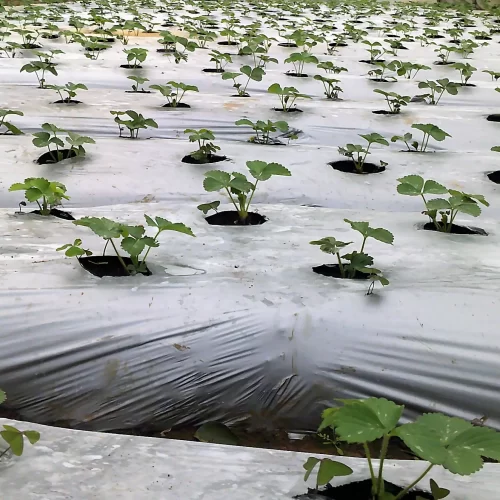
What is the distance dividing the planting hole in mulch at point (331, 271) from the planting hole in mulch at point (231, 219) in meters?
0.31

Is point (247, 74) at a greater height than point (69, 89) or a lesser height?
greater

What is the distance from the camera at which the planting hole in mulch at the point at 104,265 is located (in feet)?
3.80

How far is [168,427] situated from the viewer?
0.98 metres

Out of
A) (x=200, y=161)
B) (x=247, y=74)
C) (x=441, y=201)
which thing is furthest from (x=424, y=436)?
(x=247, y=74)

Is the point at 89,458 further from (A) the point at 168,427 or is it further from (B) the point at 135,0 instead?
(B) the point at 135,0

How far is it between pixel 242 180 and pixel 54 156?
2.62 feet

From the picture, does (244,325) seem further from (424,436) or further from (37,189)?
(37,189)

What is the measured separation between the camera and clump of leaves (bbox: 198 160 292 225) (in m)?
1.36

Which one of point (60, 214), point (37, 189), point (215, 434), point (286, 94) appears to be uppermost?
point (286, 94)

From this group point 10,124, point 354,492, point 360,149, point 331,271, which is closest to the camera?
point 354,492

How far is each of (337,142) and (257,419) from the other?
1.56 meters

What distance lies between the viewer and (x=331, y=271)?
121 cm

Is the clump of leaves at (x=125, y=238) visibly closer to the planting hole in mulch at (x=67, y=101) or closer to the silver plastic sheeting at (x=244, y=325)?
the silver plastic sheeting at (x=244, y=325)

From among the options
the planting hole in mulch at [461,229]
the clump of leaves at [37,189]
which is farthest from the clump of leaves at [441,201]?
the clump of leaves at [37,189]
